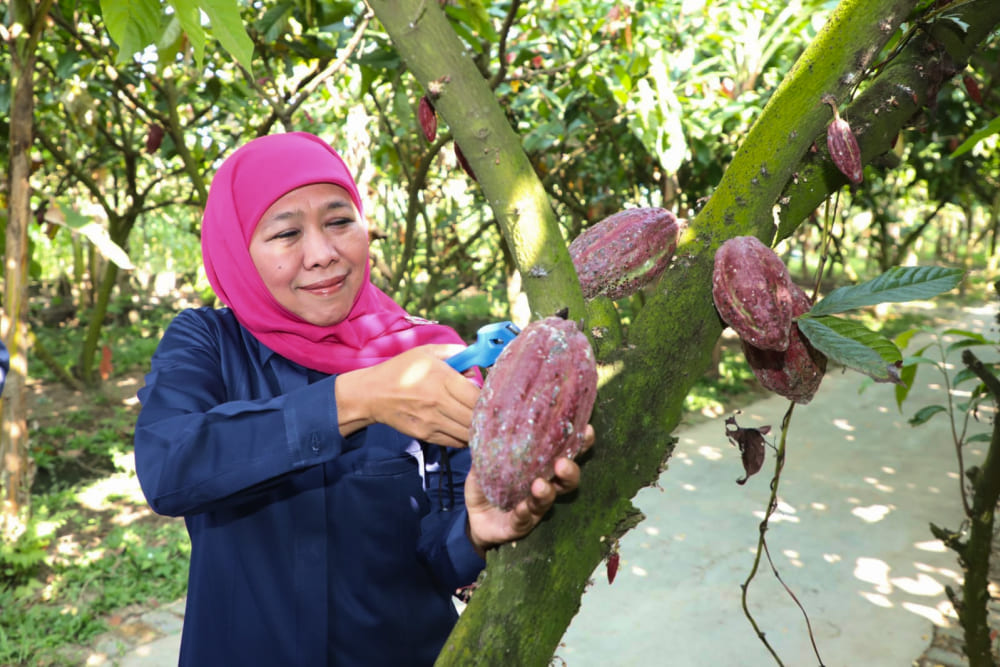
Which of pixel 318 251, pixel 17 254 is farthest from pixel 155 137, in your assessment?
pixel 318 251

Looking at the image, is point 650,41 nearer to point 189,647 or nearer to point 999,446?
point 999,446

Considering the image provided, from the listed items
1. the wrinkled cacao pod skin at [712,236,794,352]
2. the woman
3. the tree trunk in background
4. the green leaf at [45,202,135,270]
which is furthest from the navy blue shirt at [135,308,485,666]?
the tree trunk in background

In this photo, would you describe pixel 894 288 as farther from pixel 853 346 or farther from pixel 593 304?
pixel 593 304

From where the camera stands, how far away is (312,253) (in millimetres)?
1029

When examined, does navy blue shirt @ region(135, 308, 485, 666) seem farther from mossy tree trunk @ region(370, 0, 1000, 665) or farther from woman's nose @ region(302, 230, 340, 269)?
mossy tree trunk @ region(370, 0, 1000, 665)

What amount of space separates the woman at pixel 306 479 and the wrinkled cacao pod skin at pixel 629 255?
0.33 metres

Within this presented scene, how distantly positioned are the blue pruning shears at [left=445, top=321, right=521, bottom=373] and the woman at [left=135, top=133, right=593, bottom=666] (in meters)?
0.28

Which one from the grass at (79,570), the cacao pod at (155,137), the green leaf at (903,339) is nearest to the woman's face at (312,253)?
the green leaf at (903,339)

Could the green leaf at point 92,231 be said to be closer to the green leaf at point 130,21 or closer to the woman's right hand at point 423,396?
the green leaf at point 130,21

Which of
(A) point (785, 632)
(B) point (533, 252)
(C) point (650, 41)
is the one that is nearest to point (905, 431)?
(A) point (785, 632)

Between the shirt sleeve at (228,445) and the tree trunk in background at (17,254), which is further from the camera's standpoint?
the tree trunk in background at (17,254)

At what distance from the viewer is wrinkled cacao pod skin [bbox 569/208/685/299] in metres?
0.72

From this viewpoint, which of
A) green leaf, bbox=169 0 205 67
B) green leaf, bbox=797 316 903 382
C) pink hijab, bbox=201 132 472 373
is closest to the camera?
green leaf, bbox=797 316 903 382

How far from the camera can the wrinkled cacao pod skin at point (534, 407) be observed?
22.2 inches
